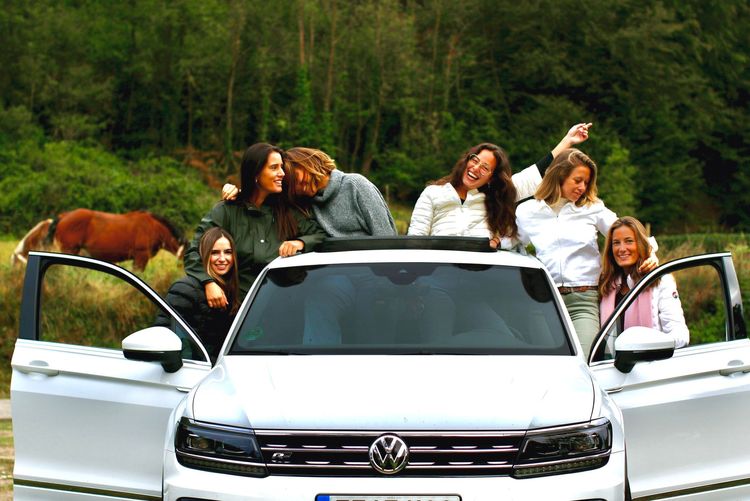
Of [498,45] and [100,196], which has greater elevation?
[498,45]

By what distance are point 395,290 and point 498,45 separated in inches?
3049

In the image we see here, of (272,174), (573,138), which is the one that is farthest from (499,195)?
(272,174)

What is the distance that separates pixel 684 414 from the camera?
5816 mm

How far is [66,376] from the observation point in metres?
5.86

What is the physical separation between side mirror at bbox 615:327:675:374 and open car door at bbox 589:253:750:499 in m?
0.05

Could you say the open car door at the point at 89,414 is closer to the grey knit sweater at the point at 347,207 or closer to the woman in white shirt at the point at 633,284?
the grey knit sweater at the point at 347,207

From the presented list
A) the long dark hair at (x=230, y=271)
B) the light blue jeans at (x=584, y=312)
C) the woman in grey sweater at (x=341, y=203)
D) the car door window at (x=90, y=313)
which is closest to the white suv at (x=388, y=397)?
the long dark hair at (x=230, y=271)

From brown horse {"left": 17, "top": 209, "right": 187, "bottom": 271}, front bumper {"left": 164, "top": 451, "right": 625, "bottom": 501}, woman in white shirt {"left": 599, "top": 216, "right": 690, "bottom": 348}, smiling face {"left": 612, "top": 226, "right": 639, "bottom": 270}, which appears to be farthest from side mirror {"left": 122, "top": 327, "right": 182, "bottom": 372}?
brown horse {"left": 17, "top": 209, "right": 187, "bottom": 271}

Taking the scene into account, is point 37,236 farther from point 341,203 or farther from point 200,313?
point 200,313

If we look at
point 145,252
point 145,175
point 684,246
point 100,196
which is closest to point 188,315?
point 684,246

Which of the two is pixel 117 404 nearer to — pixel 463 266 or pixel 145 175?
pixel 463 266

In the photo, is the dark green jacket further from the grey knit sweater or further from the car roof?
the car roof

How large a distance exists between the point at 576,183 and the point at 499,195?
24.5 inches

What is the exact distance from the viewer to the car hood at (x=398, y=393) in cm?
465
